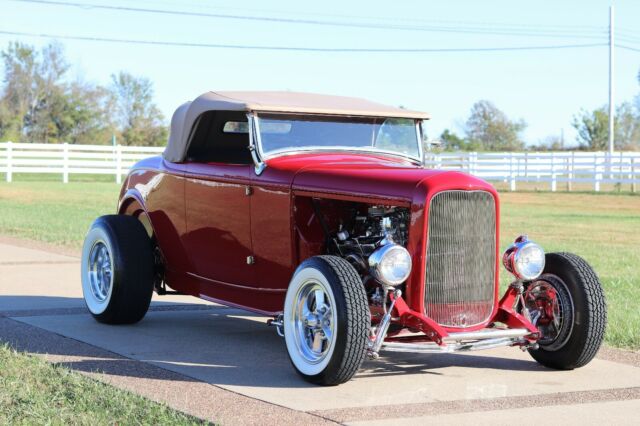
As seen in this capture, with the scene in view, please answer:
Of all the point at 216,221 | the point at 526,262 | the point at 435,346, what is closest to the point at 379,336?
the point at 435,346

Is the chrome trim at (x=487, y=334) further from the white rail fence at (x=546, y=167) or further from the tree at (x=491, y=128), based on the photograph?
the tree at (x=491, y=128)

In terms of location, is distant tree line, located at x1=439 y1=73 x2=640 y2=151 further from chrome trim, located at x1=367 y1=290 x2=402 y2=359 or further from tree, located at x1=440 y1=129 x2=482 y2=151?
chrome trim, located at x1=367 y1=290 x2=402 y2=359

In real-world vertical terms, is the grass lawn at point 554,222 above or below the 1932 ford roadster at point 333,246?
below

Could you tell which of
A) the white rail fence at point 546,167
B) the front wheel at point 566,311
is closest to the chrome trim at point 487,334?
the front wheel at point 566,311

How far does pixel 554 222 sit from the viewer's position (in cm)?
2341

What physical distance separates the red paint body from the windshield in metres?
0.14

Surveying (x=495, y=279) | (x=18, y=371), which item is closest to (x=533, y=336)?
(x=495, y=279)

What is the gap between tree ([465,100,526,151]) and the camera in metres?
82.3

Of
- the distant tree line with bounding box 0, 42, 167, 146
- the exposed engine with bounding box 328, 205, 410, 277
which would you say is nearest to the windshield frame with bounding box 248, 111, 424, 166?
the exposed engine with bounding box 328, 205, 410, 277

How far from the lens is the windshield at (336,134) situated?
7941 mm

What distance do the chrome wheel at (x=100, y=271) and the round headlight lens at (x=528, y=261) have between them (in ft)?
11.6

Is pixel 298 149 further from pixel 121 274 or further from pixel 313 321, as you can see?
pixel 121 274

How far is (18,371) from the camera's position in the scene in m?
6.64

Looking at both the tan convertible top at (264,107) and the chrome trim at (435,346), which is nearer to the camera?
the chrome trim at (435,346)
